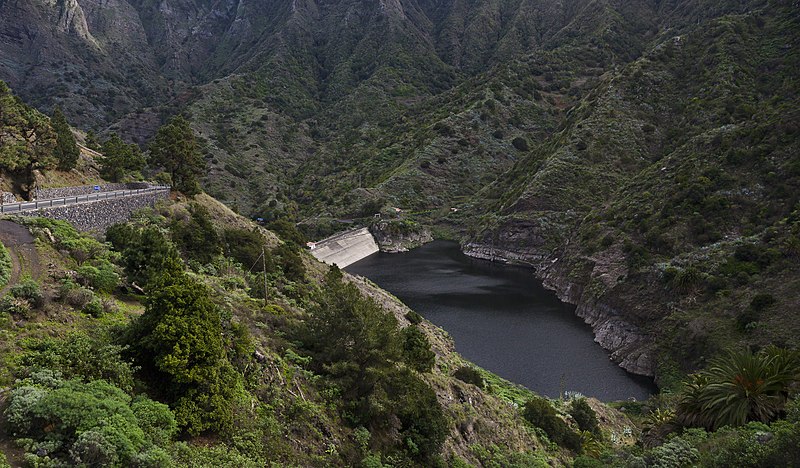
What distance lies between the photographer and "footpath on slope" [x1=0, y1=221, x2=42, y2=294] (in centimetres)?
1777

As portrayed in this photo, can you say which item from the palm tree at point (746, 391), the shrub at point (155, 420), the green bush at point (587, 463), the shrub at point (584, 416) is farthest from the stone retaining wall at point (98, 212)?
the shrub at point (584, 416)

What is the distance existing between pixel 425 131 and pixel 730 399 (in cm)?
15323

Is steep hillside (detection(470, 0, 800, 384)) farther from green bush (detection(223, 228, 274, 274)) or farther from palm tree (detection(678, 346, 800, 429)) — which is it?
green bush (detection(223, 228, 274, 274))

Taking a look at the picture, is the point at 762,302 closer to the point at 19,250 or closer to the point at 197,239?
the point at 197,239

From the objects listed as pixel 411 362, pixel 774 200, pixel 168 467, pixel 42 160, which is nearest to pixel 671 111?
pixel 774 200

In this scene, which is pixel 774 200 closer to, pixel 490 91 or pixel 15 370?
pixel 15 370

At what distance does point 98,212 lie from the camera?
32344mm

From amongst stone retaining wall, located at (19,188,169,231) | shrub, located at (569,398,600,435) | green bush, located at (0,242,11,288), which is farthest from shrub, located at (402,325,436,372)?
stone retaining wall, located at (19,188,169,231)

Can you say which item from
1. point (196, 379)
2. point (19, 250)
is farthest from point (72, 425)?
point (19, 250)

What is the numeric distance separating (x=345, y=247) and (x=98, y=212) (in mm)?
79828

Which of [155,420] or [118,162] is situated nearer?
[155,420]

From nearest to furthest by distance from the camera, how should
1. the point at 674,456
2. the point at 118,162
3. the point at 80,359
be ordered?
the point at 80,359 < the point at 674,456 < the point at 118,162

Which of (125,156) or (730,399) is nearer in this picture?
(730,399)

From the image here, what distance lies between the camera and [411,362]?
3159 cm
